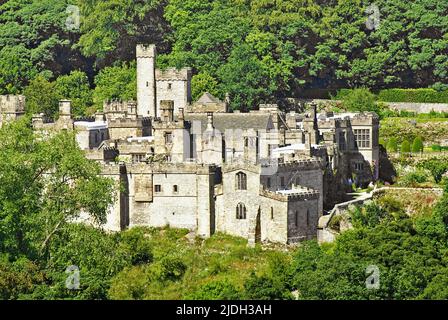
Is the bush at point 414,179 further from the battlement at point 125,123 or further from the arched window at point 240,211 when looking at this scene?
the battlement at point 125,123

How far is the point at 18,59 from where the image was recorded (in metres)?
119

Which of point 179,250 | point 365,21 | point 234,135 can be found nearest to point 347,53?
point 365,21

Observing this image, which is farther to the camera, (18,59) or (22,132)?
(18,59)

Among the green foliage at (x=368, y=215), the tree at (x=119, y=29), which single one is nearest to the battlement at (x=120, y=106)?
the tree at (x=119, y=29)

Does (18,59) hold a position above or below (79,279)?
above

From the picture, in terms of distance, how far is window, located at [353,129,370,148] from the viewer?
97375 mm

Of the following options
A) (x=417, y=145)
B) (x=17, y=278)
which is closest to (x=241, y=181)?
(x=17, y=278)

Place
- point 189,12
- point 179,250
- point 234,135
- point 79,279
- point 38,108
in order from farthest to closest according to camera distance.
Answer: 1. point 189,12
2. point 38,108
3. point 234,135
4. point 179,250
5. point 79,279

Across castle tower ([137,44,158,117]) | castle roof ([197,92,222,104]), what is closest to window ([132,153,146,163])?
castle roof ([197,92,222,104])

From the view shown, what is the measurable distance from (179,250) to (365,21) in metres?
38.4

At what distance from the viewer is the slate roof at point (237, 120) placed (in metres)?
95.0

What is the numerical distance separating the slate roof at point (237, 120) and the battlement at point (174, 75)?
867cm

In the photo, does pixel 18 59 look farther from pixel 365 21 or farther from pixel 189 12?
pixel 365 21

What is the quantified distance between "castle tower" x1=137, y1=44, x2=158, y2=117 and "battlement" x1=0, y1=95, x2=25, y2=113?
668 centimetres
